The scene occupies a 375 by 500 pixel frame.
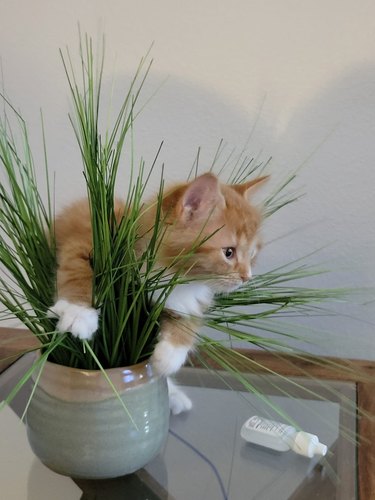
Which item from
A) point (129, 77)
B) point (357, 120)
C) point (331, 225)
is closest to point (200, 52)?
point (129, 77)

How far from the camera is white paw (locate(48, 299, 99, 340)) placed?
579 millimetres

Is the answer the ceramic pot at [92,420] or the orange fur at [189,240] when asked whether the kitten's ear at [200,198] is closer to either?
the orange fur at [189,240]

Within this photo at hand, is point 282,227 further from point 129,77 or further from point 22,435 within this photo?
point 22,435

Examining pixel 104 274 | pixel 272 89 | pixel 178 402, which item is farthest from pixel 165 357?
pixel 272 89

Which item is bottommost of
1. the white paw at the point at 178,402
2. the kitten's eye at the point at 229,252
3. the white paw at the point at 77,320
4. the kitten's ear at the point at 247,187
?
the white paw at the point at 178,402

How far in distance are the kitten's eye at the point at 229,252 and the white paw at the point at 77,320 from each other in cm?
24

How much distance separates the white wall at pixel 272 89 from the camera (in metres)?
1.03

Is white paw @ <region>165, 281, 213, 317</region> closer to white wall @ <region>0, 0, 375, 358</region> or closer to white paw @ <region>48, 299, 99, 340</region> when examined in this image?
white paw @ <region>48, 299, 99, 340</region>

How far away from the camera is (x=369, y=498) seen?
0.64 m

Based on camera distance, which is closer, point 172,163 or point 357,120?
point 357,120

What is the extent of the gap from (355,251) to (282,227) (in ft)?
0.51

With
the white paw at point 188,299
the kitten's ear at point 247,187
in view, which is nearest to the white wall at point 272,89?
the kitten's ear at point 247,187

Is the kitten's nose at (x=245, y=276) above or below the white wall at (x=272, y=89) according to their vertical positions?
below

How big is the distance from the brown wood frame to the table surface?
0.05 ft
